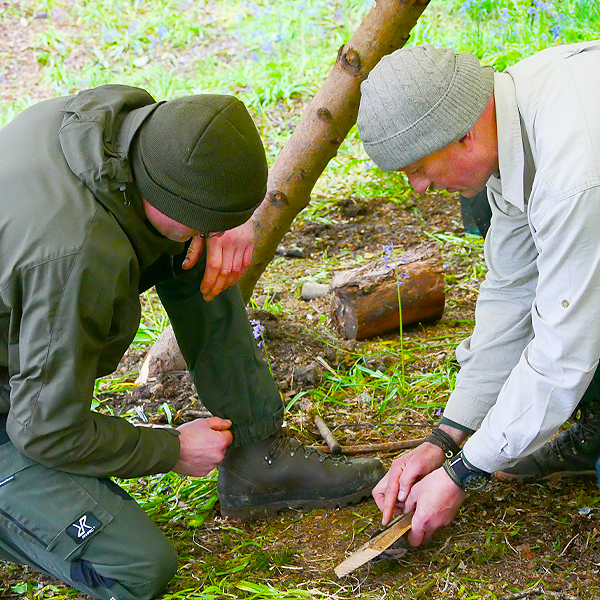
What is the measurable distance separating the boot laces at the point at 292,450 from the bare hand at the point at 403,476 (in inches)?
13.2

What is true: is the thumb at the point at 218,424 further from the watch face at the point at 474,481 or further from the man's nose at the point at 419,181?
the man's nose at the point at 419,181

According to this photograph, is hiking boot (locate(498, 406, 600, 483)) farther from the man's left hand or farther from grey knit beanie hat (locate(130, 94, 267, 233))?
grey knit beanie hat (locate(130, 94, 267, 233))

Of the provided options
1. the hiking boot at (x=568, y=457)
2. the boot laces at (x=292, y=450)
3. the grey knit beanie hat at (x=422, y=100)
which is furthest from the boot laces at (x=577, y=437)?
the grey knit beanie hat at (x=422, y=100)

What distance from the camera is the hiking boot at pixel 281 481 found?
2.52m

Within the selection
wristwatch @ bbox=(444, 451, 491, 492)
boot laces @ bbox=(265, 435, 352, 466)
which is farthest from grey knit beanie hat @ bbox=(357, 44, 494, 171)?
boot laces @ bbox=(265, 435, 352, 466)

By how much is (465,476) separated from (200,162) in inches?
42.9

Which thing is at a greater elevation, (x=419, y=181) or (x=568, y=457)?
(x=419, y=181)

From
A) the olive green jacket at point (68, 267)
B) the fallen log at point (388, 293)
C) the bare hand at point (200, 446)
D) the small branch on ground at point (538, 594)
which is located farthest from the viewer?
the fallen log at point (388, 293)

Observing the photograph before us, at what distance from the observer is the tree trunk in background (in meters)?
2.80

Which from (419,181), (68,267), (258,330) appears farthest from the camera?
(258,330)

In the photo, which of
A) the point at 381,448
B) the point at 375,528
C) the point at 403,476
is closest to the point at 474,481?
the point at 403,476

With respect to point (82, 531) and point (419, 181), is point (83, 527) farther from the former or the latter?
point (419, 181)

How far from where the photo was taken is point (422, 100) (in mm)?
1822

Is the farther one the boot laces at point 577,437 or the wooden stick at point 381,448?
the wooden stick at point 381,448
